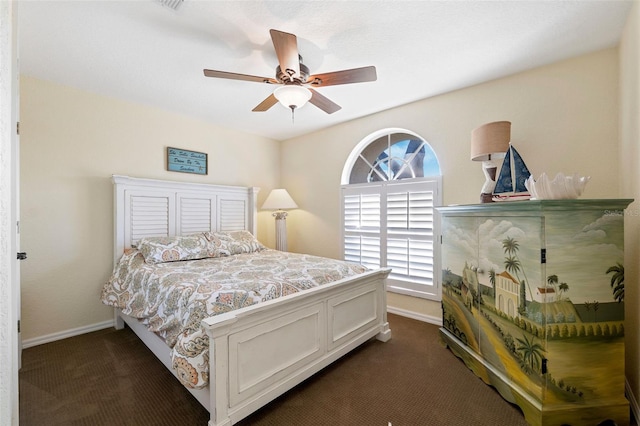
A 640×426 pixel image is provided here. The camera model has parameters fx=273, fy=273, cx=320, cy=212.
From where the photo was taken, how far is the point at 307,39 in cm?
202

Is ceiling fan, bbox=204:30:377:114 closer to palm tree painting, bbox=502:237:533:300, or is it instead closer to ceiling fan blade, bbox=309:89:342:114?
ceiling fan blade, bbox=309:89:342:114

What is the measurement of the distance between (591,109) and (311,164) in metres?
3.13

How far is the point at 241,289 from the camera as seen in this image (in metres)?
1.78

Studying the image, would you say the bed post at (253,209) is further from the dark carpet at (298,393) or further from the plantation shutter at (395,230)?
the dark carpet at (298,393)

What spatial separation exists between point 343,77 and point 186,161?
2539 millimetres

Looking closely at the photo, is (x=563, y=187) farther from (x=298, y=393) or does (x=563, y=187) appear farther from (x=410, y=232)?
(x=298, y=393)

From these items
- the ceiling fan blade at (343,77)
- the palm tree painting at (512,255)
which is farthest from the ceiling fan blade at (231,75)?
the palm tree painting at (512,255)

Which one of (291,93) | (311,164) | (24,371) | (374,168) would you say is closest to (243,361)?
(291,93)

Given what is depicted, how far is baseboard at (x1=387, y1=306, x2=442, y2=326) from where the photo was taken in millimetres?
3018

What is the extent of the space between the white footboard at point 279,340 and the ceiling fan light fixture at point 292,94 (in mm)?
1397

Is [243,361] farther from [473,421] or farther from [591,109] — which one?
[591,109]

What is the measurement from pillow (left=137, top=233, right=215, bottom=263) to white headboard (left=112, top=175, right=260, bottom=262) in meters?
0.28

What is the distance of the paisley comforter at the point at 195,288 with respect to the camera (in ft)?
4.95

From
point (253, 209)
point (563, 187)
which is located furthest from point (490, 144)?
point (253, 209)
